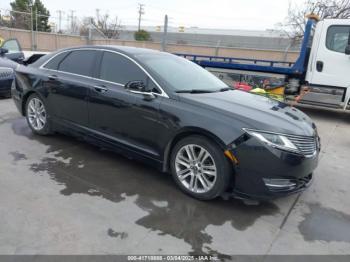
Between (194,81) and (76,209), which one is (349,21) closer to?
(194,81)

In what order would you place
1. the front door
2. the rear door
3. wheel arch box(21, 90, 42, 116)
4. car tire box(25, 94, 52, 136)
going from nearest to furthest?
the front door → the rear door → car tire box(25, 94, 52, 136) → wheel arch box(21, 90, 42, 116)

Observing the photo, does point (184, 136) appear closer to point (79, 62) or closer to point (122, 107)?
point (122, 107)

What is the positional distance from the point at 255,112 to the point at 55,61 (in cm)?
330

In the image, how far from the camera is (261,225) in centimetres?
314

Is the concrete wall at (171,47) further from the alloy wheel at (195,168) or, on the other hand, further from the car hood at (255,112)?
the alloy wheel at (195,168)

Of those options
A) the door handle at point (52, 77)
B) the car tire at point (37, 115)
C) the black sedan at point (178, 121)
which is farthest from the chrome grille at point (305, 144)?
the car tire at point (37, 115)

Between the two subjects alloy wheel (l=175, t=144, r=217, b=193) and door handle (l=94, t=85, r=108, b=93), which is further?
door handle (l=94, t=85, r=108, b=93)

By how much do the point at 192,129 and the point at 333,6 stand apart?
17004mm

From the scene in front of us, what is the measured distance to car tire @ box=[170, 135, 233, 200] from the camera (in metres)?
3.23

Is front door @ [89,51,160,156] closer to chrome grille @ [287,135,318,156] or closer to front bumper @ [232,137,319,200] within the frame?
front bumper @ [232,137,319,200]

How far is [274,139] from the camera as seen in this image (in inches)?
122

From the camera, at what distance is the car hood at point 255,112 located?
10.5ft

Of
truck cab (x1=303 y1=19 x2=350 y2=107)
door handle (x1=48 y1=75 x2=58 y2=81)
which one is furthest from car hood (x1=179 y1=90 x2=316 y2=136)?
truck cab (x1=303 y1=19 x2=350 y2=107)

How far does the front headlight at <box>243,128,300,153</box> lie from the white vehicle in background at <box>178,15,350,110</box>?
6.06 metres
